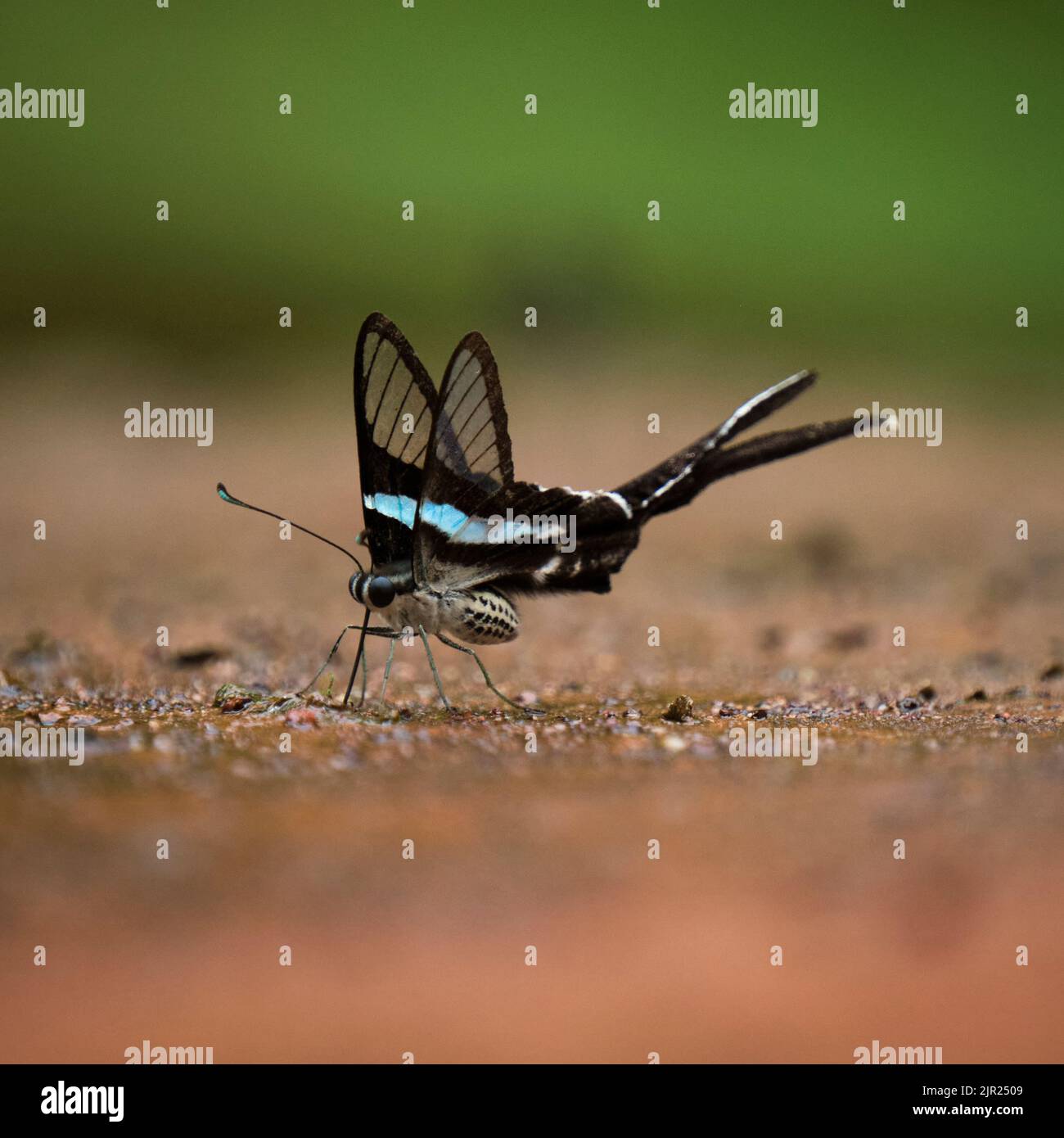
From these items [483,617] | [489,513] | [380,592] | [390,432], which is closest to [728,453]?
[489,513]

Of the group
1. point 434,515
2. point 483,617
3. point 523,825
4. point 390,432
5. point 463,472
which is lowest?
point 523,825

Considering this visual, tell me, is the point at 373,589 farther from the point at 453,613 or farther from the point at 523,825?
the point at 523,825

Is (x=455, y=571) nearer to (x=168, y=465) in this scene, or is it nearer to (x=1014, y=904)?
(x=1014, y=904)

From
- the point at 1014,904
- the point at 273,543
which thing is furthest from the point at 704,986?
the point at 273,543

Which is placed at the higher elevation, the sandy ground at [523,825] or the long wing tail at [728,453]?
the long wing tail at [728,453]

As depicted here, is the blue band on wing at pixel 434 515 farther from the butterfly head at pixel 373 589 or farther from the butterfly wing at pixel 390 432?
the butterfly head at pixel 373 589

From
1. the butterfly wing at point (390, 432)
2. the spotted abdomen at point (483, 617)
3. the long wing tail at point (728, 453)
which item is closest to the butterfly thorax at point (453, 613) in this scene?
the spotted abdomen at point (483, 617)

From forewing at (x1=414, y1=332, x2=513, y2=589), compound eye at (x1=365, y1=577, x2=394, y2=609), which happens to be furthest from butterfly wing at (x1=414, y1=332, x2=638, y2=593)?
compound eye at (x1=365, y1=577, x2=394, y2=609)

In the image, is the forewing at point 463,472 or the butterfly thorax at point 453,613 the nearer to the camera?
the forewing at point 463,472

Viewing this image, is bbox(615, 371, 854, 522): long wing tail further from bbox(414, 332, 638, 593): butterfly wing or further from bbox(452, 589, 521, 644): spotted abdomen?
bbox(452, 589, 521, 644): spotted abdomen
